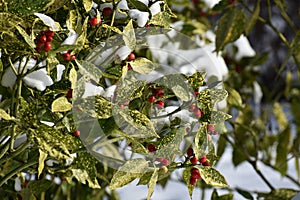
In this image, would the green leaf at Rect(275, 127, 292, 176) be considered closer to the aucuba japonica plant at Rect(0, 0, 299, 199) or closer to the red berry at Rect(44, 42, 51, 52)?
the aucuba japonica plant at Rect(0, 0, 299, 199)

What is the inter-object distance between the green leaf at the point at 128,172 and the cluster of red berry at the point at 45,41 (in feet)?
0.41

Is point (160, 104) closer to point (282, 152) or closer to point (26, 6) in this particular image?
point (26, 6)

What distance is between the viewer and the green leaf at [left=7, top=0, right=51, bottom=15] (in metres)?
0.49

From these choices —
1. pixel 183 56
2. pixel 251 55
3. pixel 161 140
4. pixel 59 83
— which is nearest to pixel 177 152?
pixel 161 140

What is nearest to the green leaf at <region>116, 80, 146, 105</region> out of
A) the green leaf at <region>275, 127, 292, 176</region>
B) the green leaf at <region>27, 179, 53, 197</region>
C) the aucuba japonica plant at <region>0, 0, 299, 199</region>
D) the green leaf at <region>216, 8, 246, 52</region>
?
the aucuba japonica plant at <region>0, 0, 299, 199</region>

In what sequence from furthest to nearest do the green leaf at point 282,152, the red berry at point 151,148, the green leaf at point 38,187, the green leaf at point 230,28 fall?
the green leaf at point 282,152, the green leaf at point 230,28, the green leaf at point 38,187, the red berry at point 151,148

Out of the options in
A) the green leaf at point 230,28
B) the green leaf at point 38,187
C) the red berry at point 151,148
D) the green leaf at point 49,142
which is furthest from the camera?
the green leaf at point 230,28

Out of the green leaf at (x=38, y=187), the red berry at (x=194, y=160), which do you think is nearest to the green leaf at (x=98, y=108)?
the red berry at (x=194, y=160)

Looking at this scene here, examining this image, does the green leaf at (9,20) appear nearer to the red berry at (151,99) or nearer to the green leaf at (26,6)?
the green leaf at (26,6)

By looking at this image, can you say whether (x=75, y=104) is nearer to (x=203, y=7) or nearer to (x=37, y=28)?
(x=37, y=28)

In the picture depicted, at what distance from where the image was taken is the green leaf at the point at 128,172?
56 cm

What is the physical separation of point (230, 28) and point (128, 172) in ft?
1.49

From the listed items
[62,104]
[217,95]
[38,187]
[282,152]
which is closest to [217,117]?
[217,95]

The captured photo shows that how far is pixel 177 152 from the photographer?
566 mm
